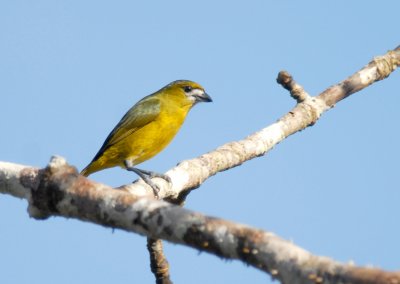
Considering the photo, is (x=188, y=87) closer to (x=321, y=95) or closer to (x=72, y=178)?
(x=321, y=95)

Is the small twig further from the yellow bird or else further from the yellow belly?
the yellow belly

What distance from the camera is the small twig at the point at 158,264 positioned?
4867 millimetres

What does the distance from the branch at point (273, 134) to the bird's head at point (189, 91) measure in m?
2.62

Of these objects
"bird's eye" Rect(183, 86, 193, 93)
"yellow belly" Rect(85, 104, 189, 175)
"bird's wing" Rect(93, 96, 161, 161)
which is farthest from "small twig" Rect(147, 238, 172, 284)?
"bird's eye" Rect(183, 86, 193, 93)

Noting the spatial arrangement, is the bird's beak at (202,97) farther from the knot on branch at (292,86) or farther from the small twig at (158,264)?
the small twig at (158,264)

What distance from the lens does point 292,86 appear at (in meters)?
6.27

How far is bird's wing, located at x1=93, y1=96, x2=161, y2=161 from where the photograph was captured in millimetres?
8055

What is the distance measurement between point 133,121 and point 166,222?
18.3 feet

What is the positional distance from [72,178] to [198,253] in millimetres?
876

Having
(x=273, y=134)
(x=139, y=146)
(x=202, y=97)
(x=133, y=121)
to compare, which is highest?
(x=202, y=97)

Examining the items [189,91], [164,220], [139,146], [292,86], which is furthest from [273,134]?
[189,91]

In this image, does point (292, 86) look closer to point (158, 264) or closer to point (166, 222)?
point (158, 264)

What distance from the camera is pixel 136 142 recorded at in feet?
25.8

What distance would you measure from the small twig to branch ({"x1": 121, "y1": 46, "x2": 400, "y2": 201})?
38cm
